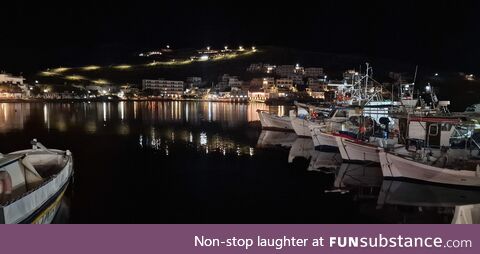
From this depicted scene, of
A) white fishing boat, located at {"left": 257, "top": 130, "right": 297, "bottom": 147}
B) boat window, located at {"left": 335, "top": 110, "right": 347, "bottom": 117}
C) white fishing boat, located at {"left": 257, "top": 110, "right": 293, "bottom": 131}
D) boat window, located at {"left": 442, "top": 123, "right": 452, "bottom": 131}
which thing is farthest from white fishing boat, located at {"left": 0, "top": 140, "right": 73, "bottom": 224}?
white fishing boat, located at {"left": 257, "top": 110, "right": 293, "bottom": 131}

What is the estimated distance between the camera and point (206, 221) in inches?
449

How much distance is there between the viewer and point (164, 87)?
152750mm

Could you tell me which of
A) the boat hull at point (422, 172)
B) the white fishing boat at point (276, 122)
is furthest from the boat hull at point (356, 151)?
the white fishing boat at point (276, 122)

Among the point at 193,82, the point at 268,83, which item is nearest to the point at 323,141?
the point at 268,83

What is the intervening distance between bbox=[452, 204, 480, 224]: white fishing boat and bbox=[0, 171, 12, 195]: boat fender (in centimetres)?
985

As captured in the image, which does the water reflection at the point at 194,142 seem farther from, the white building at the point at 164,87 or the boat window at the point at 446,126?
the white building at the point at 164,87

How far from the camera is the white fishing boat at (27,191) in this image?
871 cm

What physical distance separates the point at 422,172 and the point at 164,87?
144m

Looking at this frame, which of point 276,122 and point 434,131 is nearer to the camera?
point 434,131

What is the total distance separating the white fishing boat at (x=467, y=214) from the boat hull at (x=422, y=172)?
706 cm

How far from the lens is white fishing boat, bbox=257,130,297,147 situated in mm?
26650

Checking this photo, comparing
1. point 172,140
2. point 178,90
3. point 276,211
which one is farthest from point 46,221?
point 178,90

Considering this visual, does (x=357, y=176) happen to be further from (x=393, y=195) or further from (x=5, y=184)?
(x=5, y=184)

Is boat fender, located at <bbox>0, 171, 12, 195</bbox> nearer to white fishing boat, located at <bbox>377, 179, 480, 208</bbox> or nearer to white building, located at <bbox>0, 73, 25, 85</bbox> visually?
white fishing boat, located at <bbox>377, 179, 480, 208</bbox>
